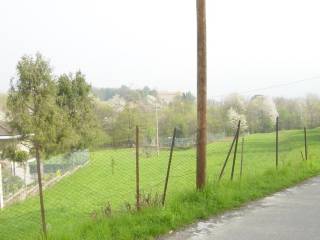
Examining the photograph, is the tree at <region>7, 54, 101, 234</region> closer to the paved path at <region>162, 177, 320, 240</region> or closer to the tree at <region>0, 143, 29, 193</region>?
the tree at <region>0, 143, 29, 193</region>

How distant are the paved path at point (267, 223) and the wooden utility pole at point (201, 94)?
1.15 m

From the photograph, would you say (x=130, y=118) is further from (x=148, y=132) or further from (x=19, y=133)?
(x=19, y=133)

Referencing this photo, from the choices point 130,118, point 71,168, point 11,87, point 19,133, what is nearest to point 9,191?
point 19,133

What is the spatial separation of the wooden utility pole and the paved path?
45.4 inches

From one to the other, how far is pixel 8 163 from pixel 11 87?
16.9ft

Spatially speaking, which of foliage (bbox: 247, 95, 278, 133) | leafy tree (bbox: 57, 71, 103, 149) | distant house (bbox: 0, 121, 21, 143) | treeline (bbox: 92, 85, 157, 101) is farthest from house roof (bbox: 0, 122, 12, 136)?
treeline (bbox: 92, 85, 157, 101)

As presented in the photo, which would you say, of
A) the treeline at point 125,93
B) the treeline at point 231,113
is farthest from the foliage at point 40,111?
the treeline at point 125,93

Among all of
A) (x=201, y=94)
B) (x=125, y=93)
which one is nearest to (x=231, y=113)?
(x=125, y=93)

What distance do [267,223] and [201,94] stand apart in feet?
9.13

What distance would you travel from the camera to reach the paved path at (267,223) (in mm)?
6151

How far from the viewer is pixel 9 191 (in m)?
24.0

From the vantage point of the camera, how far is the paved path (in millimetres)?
6151

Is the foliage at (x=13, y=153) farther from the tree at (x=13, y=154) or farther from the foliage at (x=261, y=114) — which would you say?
the foliage at (x=261, y=114)

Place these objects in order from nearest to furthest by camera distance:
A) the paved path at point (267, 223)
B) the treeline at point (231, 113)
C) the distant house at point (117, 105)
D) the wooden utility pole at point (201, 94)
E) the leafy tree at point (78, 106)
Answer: the paved path at point (267, 223)
the wooden utility pole at point (201, 94)
the leafy tree at point (78, 106)
the distant house at point (117, 105)
the treeline at point (231, 113)
